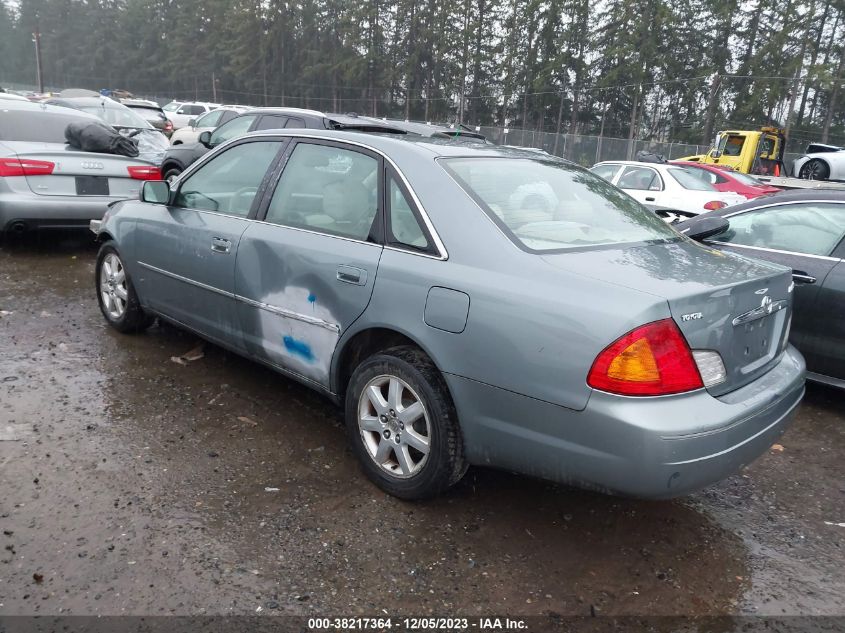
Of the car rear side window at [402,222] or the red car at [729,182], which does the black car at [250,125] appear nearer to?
the car rear side window at [402,222]

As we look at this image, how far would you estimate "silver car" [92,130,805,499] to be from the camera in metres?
2.38

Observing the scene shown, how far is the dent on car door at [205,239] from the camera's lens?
3.84m

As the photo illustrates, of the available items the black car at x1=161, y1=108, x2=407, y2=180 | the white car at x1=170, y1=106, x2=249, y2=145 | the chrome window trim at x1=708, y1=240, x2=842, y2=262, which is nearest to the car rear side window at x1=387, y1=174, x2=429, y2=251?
the chrome window trim at x1=708, y1=240, x2=842, y2=262

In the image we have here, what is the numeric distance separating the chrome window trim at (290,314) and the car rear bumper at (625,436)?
0.76m

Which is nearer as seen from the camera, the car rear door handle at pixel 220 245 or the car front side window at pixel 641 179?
the car rear door handle at pixel 220 245

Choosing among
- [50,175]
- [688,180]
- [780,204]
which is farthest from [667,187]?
[50,175]

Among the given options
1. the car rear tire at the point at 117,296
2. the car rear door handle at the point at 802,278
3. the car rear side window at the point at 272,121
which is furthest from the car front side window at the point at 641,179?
the car rear tire at the point at 117,296

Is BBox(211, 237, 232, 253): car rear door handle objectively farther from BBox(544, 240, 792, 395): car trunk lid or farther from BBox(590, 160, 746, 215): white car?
BBox(590, 160, 746, 215): white car

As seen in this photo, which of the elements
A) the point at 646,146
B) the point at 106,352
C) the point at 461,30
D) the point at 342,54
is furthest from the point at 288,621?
the point at 342,54

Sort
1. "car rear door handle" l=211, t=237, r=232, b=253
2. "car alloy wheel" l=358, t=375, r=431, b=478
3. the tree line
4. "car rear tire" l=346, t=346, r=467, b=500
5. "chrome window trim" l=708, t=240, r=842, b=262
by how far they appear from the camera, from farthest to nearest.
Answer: the tree line, "chrome window trim" l=708, t=240, r=842, b=262, "car rear door handle" l=211, t=237, r=232, b=253, "car alloy wheel" l=358, t=375, r=431, b=478, "car rear tire" l=346, t=346, r=467, b=500

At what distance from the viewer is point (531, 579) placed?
2.61m

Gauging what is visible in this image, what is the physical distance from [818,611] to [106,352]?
439 cm

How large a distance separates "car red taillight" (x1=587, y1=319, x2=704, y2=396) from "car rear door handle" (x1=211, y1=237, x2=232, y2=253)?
2.29 m

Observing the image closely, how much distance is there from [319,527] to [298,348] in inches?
38.0
